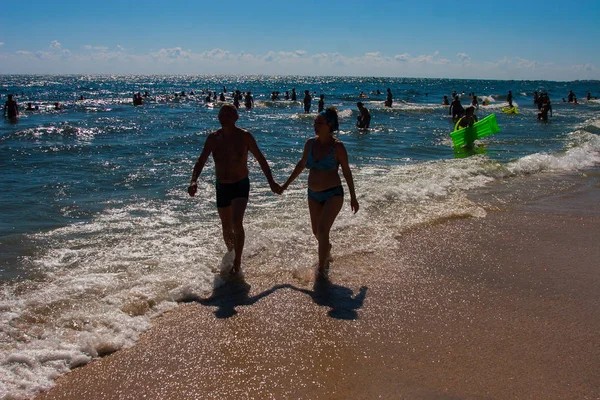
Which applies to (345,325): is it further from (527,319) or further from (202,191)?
(202,191)

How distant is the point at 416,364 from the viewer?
2990 millimetres

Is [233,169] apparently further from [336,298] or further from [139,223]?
→ [139,223]

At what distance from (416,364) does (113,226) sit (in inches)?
178

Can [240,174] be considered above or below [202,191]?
above

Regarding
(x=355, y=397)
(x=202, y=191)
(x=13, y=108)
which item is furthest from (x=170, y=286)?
(x=13, y=108)

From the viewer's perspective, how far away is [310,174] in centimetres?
459

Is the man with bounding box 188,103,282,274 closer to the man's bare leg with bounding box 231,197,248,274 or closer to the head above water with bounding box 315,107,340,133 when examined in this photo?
the man's bare leg with bounding box 231,197,248,274

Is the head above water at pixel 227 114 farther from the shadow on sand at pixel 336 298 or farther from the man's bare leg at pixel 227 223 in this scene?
the shadow on sand at pixel 336 298

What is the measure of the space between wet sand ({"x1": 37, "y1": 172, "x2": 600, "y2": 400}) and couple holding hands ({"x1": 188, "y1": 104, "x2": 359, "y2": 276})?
42 cm

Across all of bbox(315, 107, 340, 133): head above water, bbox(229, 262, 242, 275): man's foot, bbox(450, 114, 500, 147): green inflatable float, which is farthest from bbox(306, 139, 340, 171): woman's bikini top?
bbox(450, 114, 500, 147): green inflatable float

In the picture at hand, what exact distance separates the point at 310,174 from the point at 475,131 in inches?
456

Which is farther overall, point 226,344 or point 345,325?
point 345,325

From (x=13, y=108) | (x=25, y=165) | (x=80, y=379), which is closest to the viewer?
(x=80, y=379)

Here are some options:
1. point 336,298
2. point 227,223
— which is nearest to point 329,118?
point 227,223
